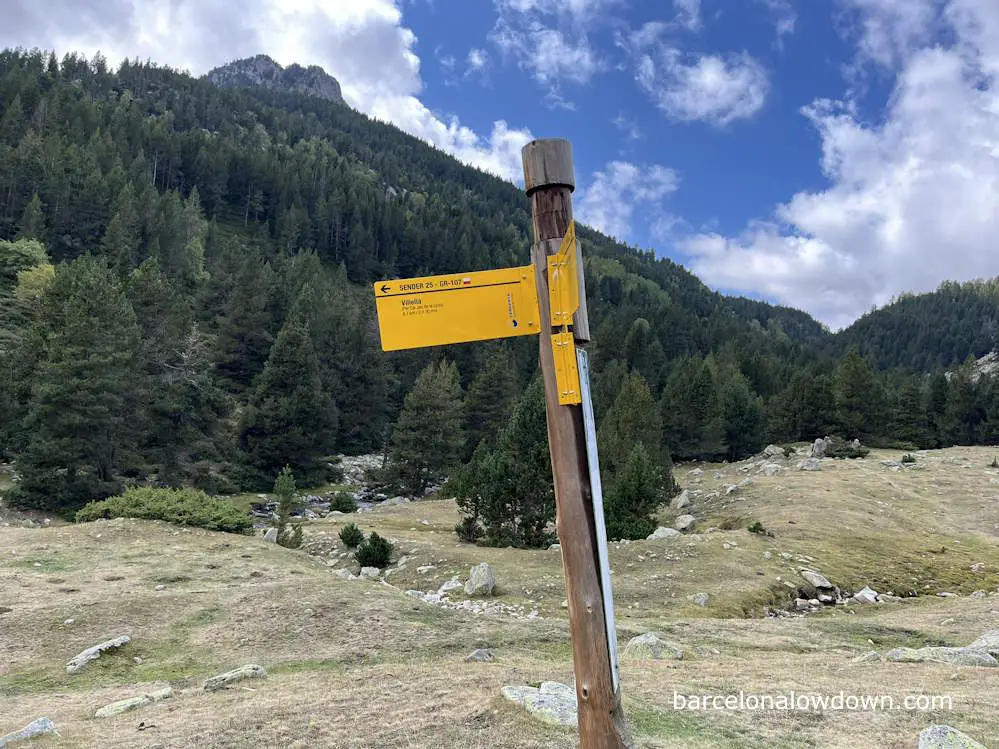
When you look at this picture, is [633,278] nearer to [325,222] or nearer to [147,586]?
[325,222]

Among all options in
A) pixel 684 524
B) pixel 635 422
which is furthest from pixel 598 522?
pixel 635 422

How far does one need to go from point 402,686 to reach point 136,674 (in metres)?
4.50

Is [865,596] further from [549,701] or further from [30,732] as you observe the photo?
[30,732]

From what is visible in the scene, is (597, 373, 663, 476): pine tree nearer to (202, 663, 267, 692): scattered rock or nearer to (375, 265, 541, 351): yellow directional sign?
(202, 663, 267, 692): scattered rock

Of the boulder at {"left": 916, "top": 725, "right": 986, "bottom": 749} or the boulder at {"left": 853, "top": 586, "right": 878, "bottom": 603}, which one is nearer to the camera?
the boulder at {"left": 916, "top": 725, "right": 986, "bottom": 749}

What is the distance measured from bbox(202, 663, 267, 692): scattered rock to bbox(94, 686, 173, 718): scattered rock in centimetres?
45

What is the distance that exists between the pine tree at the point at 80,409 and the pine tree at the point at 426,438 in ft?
54.0

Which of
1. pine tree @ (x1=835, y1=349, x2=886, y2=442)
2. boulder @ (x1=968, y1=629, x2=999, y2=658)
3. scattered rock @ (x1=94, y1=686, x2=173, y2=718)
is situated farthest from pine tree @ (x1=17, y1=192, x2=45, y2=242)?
pine tree @ (x1=835, y1=349, x2=886, y2=442)

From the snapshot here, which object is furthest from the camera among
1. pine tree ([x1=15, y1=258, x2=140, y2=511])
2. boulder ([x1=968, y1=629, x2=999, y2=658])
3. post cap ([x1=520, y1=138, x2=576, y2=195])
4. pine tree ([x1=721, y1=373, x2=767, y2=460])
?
pine tree ([x1=721, y1=373, x2=767, y2=460])

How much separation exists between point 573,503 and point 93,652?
9.18 m

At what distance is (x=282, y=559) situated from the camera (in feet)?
51.9

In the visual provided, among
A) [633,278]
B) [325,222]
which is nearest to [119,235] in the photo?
[325,222]

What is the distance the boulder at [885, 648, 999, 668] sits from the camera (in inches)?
338

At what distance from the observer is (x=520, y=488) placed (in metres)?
20.9
